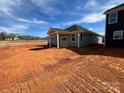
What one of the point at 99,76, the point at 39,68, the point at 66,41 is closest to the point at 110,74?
the point at 99,76

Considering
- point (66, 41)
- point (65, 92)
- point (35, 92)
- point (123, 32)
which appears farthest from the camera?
point (66, 41)

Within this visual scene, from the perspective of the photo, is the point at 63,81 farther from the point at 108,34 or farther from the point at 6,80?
the point at 108,34

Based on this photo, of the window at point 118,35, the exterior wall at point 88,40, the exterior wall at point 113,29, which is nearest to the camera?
the exterior wall at point 113,29

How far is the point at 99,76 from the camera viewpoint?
5.86m

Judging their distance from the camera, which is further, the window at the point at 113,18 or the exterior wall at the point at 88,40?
the exterior wall at the point at 88,40

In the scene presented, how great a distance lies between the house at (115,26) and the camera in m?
14.4

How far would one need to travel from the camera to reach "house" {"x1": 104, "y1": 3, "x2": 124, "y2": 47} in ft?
47.1

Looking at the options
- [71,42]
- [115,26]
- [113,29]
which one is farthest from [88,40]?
[115,26]

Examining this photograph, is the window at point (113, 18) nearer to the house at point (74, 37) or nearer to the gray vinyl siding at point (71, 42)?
the house at point (74, 37)

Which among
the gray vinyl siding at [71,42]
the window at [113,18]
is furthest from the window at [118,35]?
the gray vinyl siding at [71,42]

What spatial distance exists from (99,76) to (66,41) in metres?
16.3

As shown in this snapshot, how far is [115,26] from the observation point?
15141 mm

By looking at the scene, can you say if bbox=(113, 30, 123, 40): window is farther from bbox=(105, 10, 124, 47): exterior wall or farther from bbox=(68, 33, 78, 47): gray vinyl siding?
bbox=(68, 33, 78, 47): gray vinyl siding

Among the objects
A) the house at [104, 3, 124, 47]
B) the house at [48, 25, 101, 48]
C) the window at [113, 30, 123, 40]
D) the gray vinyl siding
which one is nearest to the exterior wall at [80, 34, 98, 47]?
the house at [48, 25, 101, 48]
